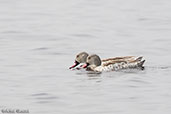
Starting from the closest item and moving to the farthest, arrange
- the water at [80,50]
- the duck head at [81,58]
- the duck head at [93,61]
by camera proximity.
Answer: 1. the water at [80,50]
2. the duck head at [93,61]
3. the duck head at [81,58]

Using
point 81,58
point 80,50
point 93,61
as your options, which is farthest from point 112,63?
point 80,50

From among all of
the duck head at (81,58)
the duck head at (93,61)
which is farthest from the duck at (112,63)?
the duck head at (81,58)

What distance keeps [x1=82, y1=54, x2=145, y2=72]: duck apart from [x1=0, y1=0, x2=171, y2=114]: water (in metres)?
0.26

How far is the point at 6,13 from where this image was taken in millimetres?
28344

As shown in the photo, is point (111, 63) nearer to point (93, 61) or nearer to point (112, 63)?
point (112, 63)

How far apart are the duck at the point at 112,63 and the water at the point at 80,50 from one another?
26 cm

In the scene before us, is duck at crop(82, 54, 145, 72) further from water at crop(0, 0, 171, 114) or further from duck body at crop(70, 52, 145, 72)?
water at crop(0, 0, 171, 114)

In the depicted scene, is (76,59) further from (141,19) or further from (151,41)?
(141,19)

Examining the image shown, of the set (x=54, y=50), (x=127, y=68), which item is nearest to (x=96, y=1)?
(x=54, y=50)

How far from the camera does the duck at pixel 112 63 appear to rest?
1888 cm

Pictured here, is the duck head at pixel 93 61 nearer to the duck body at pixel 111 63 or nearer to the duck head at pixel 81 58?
the duck body at pixel 111 63

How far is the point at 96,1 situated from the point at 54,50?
10.5m

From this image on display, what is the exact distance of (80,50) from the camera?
21.3 metres

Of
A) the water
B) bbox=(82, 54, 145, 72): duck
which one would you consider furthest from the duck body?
the water
